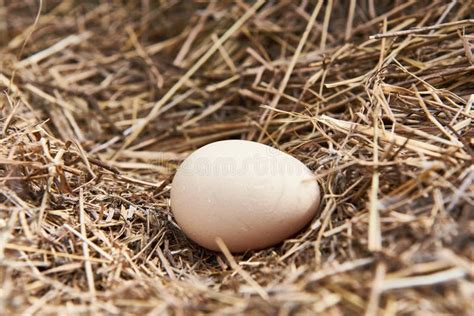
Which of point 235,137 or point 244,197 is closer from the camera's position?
point 244,197

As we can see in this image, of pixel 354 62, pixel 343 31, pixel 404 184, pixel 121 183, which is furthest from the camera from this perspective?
pixel 343 31

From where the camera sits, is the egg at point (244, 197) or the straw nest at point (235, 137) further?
the egg at point (244, 197)

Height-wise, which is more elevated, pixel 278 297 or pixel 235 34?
pixel 235 34

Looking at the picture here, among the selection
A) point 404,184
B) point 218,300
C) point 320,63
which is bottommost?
point 218,300

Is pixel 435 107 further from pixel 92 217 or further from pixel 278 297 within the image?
pixel 92 217

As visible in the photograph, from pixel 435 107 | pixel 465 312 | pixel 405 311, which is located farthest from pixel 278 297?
pixel 435 107
